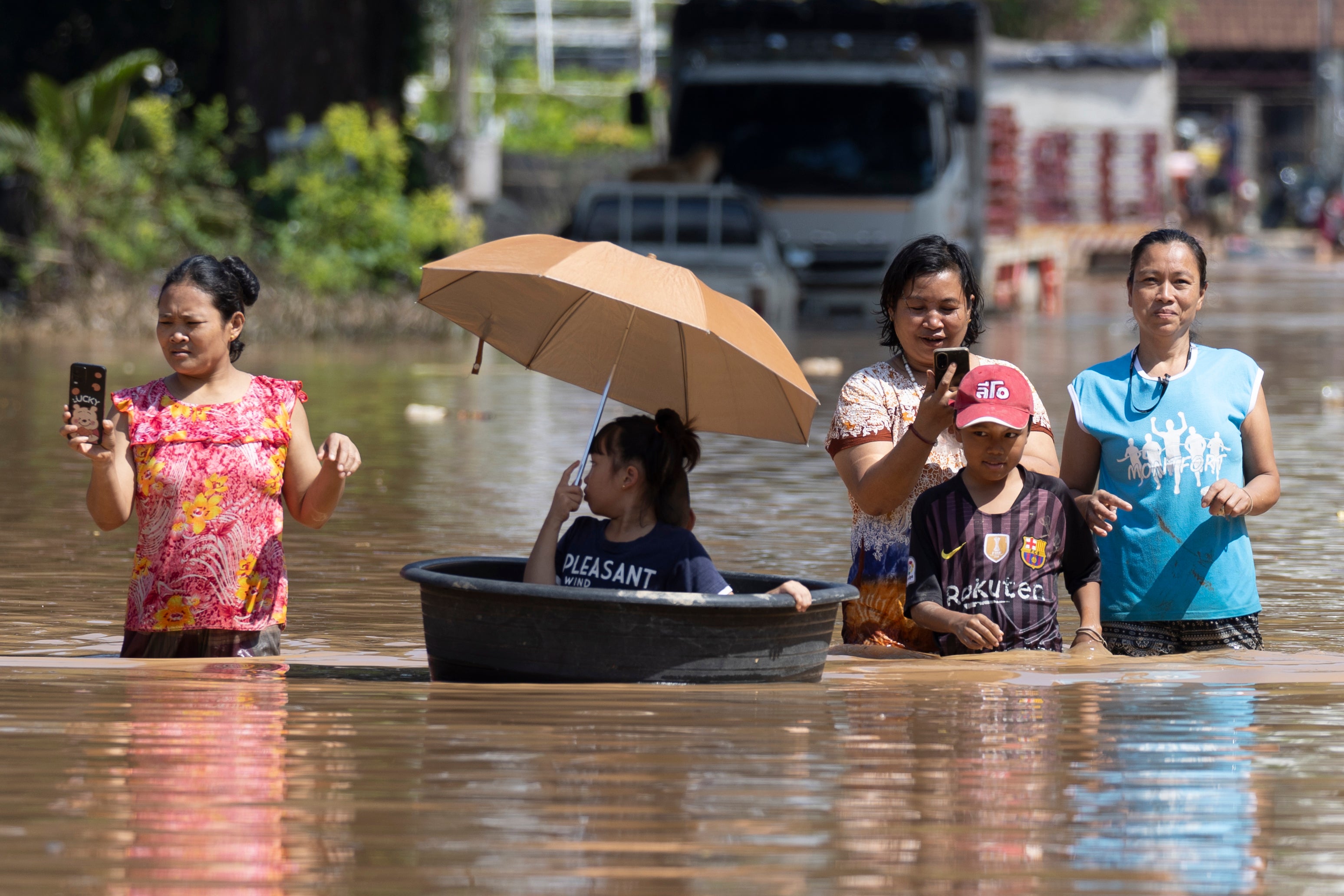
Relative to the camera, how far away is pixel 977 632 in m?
5.29

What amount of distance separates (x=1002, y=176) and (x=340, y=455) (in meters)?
23.9

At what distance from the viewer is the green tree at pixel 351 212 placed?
71.7 feet

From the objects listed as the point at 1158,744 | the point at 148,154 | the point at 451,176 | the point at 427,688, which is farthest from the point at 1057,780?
the point at 451,176

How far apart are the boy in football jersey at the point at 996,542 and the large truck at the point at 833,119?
16192 mm

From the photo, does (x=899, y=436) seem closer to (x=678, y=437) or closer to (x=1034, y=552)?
(x=1034, y=552)

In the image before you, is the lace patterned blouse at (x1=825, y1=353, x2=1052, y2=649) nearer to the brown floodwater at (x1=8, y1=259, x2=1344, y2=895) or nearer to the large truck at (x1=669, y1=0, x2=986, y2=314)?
the brown floodwater at (x1=8, y1=259, x2=1344, y2=895)

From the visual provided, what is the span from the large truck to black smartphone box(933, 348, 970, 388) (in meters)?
16.4

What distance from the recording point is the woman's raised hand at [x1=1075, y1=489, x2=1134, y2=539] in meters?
5.42

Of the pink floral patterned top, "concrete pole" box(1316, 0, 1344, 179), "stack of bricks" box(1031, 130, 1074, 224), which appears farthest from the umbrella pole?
"concrete pole" box(1316, 0, 1344, 179)

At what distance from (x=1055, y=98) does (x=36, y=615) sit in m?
31.5

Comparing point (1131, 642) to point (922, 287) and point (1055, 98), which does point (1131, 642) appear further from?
point (1055, 98)

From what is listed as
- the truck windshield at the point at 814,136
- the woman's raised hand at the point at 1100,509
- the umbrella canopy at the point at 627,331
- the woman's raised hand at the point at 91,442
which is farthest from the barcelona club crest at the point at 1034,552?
the truck windshield at the point at 814,136

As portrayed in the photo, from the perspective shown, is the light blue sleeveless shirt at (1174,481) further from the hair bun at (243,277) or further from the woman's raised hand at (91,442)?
the woman's raised hand at (91,442)

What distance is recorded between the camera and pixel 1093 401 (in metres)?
5.69
